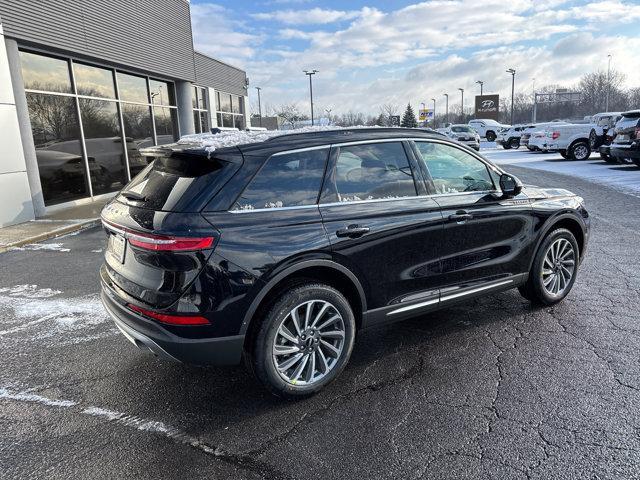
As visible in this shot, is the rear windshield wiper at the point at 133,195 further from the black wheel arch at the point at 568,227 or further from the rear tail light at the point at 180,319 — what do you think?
the black wheel arch at the point at 568,227

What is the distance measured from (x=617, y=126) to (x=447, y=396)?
16273 millimetres

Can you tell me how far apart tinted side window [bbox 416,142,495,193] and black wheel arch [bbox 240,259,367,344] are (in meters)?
1.12

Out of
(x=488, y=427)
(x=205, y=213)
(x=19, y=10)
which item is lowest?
(x=488, y=427)

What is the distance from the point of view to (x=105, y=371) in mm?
3635

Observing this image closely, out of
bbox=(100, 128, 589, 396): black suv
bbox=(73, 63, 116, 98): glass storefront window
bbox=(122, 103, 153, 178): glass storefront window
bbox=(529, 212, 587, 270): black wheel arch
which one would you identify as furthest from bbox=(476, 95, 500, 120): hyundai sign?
bbox=(100, 128, 589, 396): black suv

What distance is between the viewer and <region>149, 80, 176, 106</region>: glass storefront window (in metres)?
16.1

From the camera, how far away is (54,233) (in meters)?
8.69

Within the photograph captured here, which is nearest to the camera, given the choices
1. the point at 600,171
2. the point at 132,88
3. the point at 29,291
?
the point at 29,291

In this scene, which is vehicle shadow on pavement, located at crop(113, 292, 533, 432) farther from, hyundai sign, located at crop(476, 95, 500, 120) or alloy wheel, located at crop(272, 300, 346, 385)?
hyundai sign, located at crop(476, 95, 500, 120)

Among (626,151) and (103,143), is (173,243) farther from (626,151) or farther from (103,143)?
(626,151)

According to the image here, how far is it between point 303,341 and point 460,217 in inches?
64.8

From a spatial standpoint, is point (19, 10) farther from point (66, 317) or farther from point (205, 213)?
point (205, 213)

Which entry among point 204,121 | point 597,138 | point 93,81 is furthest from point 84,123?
point 597,138

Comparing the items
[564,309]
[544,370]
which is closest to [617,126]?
[564,309]
